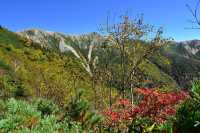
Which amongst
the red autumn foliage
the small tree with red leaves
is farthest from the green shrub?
the red autumn foliage

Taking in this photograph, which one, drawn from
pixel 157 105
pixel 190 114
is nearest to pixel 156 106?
pixel 157 105

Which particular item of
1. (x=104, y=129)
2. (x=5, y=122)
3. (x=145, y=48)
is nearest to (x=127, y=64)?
(x=145, y=48)

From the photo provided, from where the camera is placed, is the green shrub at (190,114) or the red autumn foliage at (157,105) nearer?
the green shrub at (190,114)

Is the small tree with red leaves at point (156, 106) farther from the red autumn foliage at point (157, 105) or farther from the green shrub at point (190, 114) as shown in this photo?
the green shrub at point (190, 114)

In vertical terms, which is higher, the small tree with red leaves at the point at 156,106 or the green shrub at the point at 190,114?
the green shrub at the point at 190,114

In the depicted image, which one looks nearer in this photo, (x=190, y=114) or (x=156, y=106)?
(x=190, y=114)

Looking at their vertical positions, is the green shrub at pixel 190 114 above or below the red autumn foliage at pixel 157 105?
above

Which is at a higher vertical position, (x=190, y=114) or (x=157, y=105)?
(x=190, y=114)

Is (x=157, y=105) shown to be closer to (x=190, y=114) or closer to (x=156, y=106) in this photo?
(x=156, y=106)

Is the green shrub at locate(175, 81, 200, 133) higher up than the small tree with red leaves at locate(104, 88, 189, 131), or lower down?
higher up

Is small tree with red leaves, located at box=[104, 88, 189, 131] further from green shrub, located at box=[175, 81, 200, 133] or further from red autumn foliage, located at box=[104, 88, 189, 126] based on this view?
green shrub, located at box=[175, 81, 200, 133]

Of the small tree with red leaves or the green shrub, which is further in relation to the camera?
the small tree with red leaves

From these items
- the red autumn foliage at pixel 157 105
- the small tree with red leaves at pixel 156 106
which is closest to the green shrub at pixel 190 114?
the small tree with red leaves at pixel 156 106

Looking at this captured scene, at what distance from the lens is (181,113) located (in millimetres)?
7402
